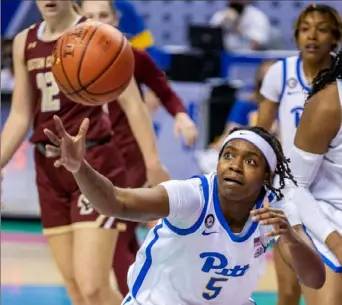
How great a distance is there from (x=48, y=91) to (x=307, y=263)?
1851 mm

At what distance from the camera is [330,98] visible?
4.01 m

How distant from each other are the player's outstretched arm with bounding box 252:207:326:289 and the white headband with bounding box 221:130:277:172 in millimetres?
308

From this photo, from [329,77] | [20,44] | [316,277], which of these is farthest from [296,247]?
[20,44]

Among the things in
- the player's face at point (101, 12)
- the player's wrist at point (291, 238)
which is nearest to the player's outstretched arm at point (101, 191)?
the player's wrist at point (291, 238)

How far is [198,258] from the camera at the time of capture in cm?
372

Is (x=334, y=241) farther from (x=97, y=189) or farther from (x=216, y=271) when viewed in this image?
(x=97, y=189)

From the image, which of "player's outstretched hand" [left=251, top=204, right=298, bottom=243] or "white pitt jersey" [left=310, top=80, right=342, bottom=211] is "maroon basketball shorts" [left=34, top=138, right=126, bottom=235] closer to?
"white pitt jersey" [left=310, top=80, right=342, bottom=211]

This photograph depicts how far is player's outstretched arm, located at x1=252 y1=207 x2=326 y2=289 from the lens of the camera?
3.30 m

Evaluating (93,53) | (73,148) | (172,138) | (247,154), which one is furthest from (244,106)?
(73,148)

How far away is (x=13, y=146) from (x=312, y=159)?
5.24ft

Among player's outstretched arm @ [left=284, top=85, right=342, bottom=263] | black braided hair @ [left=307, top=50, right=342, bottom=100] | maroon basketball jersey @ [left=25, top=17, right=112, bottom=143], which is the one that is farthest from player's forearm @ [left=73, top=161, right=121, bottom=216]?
maroon basketball jersey @ [left=25, top=17, right=112, bottom=143]

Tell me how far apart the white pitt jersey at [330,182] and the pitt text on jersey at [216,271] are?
0.57 meters

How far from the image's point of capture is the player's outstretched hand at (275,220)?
3283 millimetres

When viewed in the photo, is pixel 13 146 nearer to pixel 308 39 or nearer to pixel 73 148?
pixel 308 39
